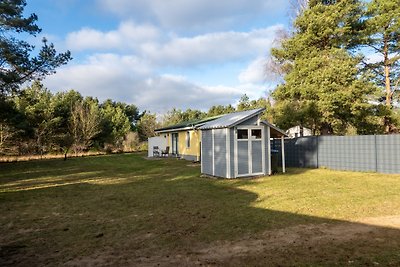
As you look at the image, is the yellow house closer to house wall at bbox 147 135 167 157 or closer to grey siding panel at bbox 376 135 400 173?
house wall at bbox 147 135 167 157

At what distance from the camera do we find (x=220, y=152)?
12.9 meters

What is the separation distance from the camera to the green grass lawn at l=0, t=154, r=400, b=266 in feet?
14.6

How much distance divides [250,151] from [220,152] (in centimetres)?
129

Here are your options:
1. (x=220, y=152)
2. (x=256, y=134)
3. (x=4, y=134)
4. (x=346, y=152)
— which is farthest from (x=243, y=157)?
(x=4, y=134)

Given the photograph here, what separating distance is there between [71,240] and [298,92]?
52.7ft

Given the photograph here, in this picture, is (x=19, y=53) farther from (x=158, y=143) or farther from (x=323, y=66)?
(x=158, y=143)

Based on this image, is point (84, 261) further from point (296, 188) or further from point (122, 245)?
point (296, 188)

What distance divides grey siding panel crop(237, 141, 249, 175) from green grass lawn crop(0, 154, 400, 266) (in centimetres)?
133

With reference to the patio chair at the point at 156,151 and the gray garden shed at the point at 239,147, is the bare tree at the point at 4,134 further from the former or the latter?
the gray garden shed at the point at 239,147

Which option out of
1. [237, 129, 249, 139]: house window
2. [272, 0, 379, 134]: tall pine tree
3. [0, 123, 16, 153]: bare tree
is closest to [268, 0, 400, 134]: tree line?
[272, 0, 379, 134]: tall pine tree

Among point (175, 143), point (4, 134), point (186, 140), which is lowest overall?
point (175, 143)

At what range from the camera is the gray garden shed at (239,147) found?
41.1 feet

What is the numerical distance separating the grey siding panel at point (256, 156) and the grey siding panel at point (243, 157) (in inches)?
13.0

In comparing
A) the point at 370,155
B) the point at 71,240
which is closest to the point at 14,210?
the point at 71,240
